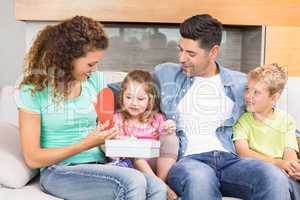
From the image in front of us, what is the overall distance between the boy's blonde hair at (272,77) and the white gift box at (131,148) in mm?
492

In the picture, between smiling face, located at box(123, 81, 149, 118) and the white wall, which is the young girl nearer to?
smiling face, located at box(123, 81, 149, 118)

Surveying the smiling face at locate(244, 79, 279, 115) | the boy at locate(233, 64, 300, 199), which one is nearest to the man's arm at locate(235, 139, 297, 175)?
the boy at locate(233, 64, 300, 199)

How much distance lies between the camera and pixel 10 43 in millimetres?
2881

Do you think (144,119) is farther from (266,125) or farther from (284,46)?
(284,46)

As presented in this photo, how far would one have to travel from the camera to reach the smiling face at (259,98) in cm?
178

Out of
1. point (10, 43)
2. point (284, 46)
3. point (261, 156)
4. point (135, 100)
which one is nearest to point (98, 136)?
point (135, 100)

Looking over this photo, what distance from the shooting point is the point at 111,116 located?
1.67m

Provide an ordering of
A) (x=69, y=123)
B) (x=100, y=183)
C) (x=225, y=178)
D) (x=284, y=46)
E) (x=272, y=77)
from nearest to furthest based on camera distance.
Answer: (x=100, y=183) → (x=69, y=123) → (x=225, y=178) → (x=272, y=77) → (x=284, y=46)

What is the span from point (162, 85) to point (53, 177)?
581 millimetres

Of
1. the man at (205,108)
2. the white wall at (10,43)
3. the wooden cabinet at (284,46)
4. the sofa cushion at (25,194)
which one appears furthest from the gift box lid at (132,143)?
the white wall at (10,43)

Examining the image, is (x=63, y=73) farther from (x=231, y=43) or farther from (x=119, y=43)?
(x=231, y=43)

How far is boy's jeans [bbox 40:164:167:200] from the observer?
1432mm

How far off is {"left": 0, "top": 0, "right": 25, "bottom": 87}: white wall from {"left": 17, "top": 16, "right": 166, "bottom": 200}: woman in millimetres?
1352

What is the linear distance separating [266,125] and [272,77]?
0.62ft
